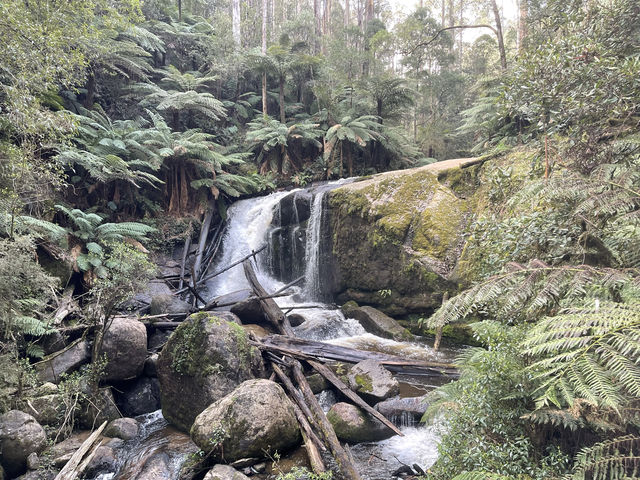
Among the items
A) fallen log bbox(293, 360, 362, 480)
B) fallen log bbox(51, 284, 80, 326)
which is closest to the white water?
fallen log bbox(293, 360, 362, 480)

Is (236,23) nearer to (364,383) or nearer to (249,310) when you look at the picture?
(249,310)

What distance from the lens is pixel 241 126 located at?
60.0ft

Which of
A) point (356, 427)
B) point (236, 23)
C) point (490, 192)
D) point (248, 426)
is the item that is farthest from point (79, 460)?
point (236, 23)

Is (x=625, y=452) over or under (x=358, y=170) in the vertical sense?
under

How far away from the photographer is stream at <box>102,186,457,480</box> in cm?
418

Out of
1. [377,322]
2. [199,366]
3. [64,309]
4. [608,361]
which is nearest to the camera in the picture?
[608,361]

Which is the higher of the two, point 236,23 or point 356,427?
point 236,23

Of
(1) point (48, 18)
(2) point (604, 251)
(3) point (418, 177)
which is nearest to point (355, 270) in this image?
(3) point (418, 177)

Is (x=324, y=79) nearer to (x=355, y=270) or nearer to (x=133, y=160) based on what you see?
(x=133, y=160)

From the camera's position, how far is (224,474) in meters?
3.52

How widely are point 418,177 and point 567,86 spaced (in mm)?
6534

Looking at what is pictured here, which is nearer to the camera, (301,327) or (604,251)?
(604,251)

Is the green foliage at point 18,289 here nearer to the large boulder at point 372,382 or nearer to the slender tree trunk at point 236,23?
the large boulder at point 372,382

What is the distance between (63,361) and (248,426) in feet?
11.8
